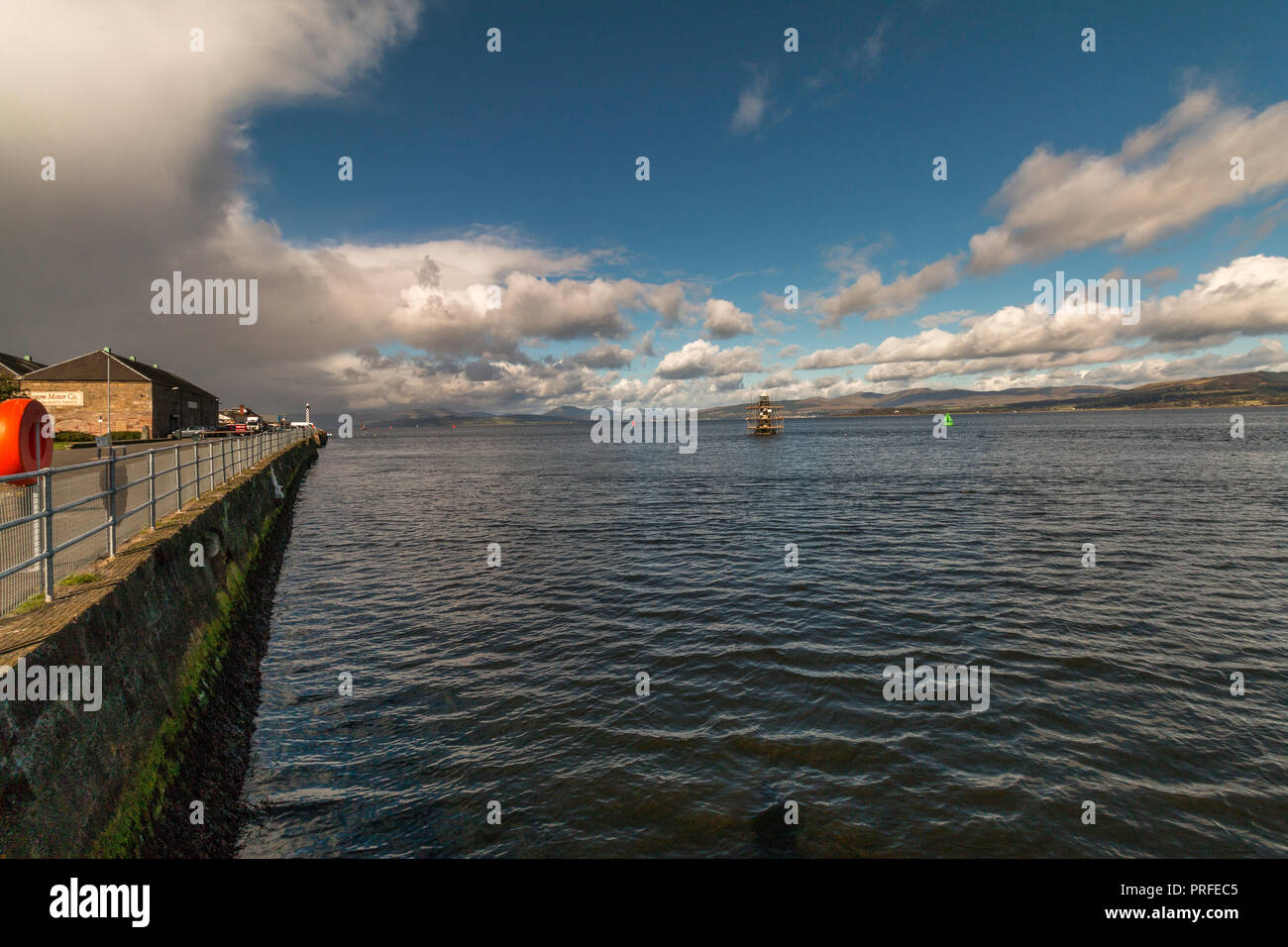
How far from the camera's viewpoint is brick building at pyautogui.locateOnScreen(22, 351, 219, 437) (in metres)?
58.7

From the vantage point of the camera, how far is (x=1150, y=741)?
8336mm

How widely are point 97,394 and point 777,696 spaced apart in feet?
250

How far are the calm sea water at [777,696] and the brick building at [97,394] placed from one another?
183 ft

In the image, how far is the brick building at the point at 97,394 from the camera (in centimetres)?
5869

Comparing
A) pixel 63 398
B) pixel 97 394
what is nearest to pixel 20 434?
pixel 97 394

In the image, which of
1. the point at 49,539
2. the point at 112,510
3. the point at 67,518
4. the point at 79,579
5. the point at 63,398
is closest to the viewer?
the point at 49,539

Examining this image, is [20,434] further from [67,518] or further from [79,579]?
[79,579]

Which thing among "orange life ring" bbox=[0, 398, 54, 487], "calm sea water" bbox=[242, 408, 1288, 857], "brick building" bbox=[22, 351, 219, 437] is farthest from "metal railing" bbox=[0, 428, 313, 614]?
"brick building" bbox=[22, 351, 219, 437]

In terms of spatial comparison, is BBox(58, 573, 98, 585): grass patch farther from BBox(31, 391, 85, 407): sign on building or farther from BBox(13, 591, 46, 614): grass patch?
BBox(31, 391, 85, 407): sign on building

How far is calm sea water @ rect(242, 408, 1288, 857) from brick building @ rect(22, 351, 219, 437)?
55766mm

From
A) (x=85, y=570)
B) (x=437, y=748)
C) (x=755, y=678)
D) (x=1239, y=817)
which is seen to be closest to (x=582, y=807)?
(x=437, y=748)

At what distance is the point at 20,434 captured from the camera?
11.4 metres
